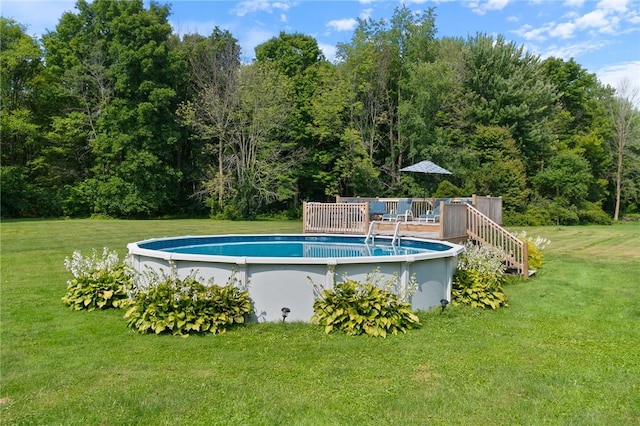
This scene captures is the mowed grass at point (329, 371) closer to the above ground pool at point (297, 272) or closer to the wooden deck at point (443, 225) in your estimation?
the above ground pool at point (297, 272)

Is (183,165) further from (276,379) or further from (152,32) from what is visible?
(276,379)

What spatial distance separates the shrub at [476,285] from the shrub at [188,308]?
10.9 feet

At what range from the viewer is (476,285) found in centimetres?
707

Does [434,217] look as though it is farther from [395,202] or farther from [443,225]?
[395,202]

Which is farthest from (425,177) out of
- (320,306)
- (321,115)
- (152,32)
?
(320,306)

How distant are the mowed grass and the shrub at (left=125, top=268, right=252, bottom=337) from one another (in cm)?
16

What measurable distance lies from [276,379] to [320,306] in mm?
1672

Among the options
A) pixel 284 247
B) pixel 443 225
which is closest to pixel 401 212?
pixel 443 225

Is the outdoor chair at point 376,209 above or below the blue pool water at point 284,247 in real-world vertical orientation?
above

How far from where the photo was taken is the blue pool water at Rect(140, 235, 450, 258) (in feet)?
32.1

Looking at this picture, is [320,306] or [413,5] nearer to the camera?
[320,306]

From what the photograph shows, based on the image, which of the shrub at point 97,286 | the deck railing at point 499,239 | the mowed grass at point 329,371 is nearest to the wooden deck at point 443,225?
the deck railing at point 499,239

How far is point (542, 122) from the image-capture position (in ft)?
95.9

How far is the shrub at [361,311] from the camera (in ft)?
18.0
